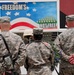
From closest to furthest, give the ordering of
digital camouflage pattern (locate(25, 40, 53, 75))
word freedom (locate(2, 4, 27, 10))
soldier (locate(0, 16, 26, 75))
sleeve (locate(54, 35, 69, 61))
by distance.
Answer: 1. soldier (locate(0, 16, 26, 75))
2. digital camouflage pattern (locate(25, 40, 53, 75))
3. sleeve (locate(54, 35, 69, 61))
4. word freedom (locate(2, 4, 27, 10))

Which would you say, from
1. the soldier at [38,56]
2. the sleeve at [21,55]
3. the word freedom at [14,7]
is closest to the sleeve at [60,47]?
the soldier at [38,56]

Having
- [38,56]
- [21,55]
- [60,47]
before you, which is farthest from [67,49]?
[21,55]

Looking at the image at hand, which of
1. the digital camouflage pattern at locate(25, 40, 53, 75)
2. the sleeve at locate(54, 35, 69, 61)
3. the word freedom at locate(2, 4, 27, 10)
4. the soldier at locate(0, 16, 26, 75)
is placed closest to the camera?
the soldier at locate(0, 16, 26, 75)

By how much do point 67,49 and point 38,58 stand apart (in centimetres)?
67

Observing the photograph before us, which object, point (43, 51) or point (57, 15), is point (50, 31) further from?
point (43, 51)

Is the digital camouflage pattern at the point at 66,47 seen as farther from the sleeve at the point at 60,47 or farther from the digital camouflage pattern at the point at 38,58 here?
the digital camouflage pattern at the point at 38,58

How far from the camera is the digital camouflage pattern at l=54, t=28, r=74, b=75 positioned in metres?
6.52

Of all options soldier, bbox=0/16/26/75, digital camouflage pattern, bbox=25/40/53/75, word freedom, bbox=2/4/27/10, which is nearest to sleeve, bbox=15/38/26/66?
soldier, bbox=0/16/26/75

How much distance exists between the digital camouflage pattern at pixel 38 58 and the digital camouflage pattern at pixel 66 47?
0.33 m

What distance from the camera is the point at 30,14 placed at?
8484 mm

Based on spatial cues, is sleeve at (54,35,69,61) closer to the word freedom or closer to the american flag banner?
the american flag banner

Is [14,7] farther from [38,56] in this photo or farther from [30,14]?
[38,56]

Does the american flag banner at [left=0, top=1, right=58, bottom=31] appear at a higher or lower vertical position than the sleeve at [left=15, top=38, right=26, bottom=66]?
higher

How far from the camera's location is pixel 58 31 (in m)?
8.48
